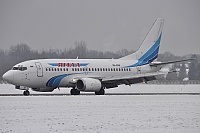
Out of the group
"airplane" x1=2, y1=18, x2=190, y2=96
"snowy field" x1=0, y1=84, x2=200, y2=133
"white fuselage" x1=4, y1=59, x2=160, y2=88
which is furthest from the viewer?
"airplane" x1=2, y1=18, x2=190, y2=96

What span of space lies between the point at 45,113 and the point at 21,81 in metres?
22.6

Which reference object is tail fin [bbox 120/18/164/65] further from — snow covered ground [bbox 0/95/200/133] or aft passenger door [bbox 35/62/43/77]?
snow covered ground [bbox 0/95/200/133]

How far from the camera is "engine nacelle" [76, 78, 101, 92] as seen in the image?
51312mm

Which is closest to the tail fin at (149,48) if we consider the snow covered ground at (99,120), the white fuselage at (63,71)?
the white fuselage at (63,71)

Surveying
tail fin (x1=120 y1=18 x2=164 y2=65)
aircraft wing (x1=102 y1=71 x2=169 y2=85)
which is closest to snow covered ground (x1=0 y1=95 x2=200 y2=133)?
aircraft wing (x1=102 y1=71 x2=169 y2=85)

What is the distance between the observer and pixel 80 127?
72.6 feet

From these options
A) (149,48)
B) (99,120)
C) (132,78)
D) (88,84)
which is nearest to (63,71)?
(88,84)

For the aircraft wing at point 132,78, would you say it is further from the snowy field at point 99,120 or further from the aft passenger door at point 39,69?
the snowy field at point 99,120

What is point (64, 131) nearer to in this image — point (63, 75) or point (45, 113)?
point (45, 113)

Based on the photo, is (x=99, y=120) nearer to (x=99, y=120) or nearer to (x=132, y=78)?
(x=99, y=120)

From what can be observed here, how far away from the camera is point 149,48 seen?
59.4m

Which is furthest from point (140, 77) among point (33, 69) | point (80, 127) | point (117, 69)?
point (80, 127)

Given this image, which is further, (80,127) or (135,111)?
(135,111)

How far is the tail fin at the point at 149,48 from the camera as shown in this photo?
2325 inches
